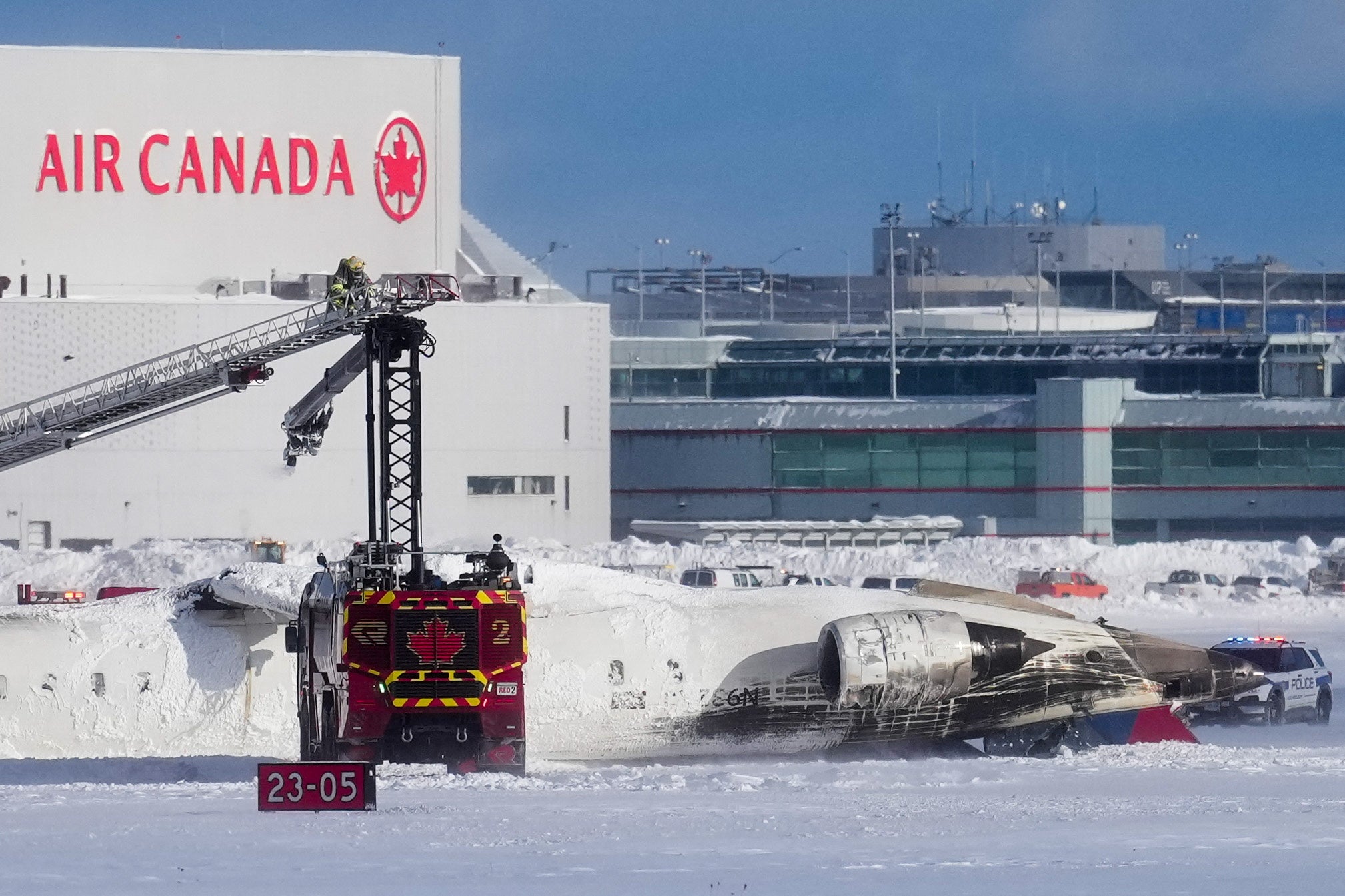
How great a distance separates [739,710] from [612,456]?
2744 inches

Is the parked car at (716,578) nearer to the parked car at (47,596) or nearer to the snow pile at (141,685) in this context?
the parked car at (47,596)

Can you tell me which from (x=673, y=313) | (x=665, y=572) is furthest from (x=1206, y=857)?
(x=673, y=313)

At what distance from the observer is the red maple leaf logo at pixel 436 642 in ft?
80.2

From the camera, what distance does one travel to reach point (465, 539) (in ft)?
261

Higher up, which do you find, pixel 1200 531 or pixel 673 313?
pixel 673 313

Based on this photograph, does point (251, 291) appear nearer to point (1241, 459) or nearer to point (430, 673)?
point (1241, 459)

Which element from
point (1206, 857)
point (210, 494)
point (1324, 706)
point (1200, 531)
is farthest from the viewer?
point (1200, 531)

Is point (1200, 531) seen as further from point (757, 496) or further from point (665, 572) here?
point (665, 572)

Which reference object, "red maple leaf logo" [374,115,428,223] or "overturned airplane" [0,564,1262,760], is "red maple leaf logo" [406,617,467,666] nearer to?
"overturned airplane" [0,564,1262,760]

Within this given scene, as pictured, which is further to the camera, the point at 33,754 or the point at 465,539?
the point at 465,539

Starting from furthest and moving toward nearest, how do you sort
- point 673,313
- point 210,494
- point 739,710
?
1. point 673,313
2. point 210,494
3. point 739,710

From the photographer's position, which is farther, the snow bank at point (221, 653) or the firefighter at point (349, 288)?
the firefighter at point (349, 288)

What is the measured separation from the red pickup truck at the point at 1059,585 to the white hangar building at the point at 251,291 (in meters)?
18.3

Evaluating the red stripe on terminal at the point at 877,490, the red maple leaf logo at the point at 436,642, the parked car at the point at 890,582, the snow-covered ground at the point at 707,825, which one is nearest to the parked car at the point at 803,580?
the parked car at the point at 890,582
